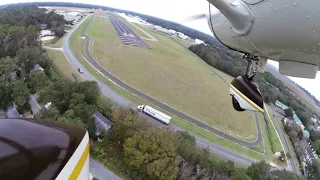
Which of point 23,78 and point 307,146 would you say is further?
point 307,146

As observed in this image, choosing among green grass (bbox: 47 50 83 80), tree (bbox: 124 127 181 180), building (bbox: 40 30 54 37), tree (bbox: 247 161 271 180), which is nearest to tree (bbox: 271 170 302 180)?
tree (bbox: 247 161 271 180)

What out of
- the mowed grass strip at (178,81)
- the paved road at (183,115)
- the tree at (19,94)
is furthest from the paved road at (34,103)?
the mowed grass strip at (178,81)

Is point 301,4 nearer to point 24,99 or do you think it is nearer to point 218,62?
point 24,99

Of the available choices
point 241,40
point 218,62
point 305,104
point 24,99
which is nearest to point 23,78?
point 24,99

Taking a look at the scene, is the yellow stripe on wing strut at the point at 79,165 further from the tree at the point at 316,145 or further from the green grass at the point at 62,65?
the tree at the point at 316,145

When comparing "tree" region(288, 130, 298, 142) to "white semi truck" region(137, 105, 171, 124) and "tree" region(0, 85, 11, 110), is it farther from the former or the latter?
"tree" region(0, 85, 11, 110)
